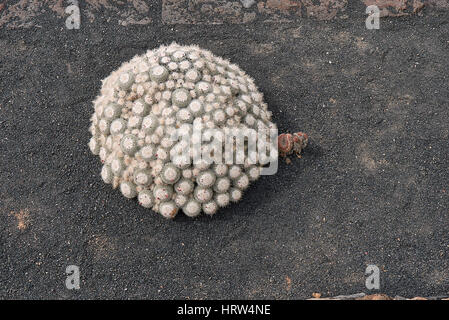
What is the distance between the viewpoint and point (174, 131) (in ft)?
12.7

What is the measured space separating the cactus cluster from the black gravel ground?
0.88 ft

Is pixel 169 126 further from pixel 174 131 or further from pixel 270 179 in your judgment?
pixel 270 179

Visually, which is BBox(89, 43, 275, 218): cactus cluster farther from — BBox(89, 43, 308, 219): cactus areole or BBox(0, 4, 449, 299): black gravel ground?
BBox(0, 4, 449, 299): black gravel ground

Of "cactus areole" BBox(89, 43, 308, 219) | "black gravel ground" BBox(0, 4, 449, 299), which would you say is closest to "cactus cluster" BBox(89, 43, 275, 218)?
"cactus areole" BBox(89, 43, 308, 219)

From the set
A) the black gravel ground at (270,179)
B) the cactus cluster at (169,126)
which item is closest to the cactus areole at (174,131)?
the cactus cluster at (169,126)

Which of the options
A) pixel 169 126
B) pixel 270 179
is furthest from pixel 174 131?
pixel 270 179

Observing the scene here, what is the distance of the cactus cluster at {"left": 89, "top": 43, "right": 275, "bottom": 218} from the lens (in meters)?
3.93

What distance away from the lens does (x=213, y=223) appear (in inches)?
165

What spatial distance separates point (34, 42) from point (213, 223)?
10.9 ft

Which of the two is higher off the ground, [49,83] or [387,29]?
[387,29]

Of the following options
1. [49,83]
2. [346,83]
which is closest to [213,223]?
[346,83]

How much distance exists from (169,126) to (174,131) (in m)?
0.07

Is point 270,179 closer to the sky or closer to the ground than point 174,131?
closer to the ground

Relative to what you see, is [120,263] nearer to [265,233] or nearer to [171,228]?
[171,228]
